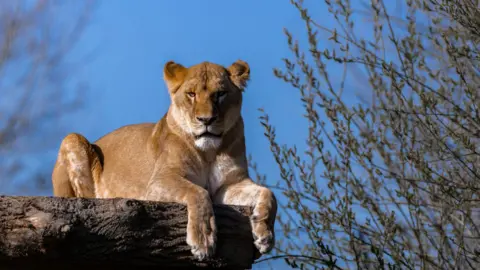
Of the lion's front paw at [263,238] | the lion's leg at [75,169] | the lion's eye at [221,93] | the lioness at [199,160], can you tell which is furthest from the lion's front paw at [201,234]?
the lion's leg at [75,169]

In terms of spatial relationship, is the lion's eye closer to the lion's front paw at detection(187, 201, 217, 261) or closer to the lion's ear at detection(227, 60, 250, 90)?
the lion's ear at detection(227, 60, 250, 90)

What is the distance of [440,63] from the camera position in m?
5.57

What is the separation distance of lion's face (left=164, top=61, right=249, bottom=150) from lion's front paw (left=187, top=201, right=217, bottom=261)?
0.57 metres

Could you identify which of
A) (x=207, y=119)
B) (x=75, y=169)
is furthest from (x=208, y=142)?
(x=75, y=169)

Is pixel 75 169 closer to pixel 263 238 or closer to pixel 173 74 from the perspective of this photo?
pixel 173 74

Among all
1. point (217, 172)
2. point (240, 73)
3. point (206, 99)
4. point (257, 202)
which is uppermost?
point (240, 73)

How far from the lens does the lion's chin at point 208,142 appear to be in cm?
416

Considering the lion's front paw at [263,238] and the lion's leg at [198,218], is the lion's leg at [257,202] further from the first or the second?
the lion's leg at [198,218]

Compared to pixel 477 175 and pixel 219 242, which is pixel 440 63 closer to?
pixel 477 175

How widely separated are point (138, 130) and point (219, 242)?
145cm

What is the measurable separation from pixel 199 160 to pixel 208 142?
179 mm

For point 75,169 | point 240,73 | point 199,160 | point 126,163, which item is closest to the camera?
point 199,160

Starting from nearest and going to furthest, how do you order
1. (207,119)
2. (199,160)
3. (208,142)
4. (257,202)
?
(257,202) → (207,119) → (208,142) → (199,160)

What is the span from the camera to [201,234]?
3658 mm
